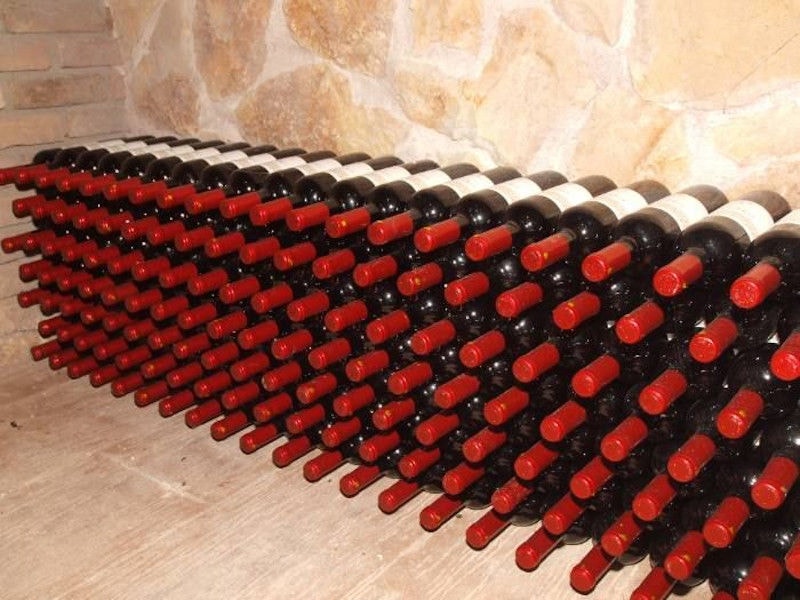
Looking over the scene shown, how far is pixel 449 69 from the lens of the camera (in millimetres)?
1273

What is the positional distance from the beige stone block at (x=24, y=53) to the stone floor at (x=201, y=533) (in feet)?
2.51

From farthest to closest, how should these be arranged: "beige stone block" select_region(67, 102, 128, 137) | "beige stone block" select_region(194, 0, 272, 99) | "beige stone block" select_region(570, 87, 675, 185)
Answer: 1. "beige stone block" select_region(67, 102, 128, 137)
2. "beige stone block" select_region(194, 0, 272, 99)
3. "beige stone block" select_region(570, 87, 675, 185)

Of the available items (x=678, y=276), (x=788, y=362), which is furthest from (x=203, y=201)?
(x=788, y=362)

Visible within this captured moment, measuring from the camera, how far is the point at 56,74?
1.68m

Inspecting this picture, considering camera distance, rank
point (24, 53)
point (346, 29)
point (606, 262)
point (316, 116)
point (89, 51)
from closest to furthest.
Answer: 1. point (606, 262)
2. point (346, 29)
3. point (316, 116)
4. point (24, 53)
5. point (89, 51)

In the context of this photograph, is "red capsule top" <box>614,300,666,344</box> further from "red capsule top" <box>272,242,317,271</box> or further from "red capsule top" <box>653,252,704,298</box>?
"red capsule top" <box>272,242,317,271</box>

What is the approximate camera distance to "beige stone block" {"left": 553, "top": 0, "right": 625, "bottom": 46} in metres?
1.09

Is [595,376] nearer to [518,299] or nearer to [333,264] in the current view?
[518,299]

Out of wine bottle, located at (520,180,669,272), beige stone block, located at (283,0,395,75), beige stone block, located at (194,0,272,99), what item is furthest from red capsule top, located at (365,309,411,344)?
beige stone block, located at (194,0,272,99)

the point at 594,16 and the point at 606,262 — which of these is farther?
the point at 594,16

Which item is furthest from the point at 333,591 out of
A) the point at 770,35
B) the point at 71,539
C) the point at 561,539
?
the point at 770,35

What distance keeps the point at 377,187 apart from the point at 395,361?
0.86 feet

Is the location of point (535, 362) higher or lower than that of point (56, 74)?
lower

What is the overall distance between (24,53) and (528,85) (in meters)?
1.13
